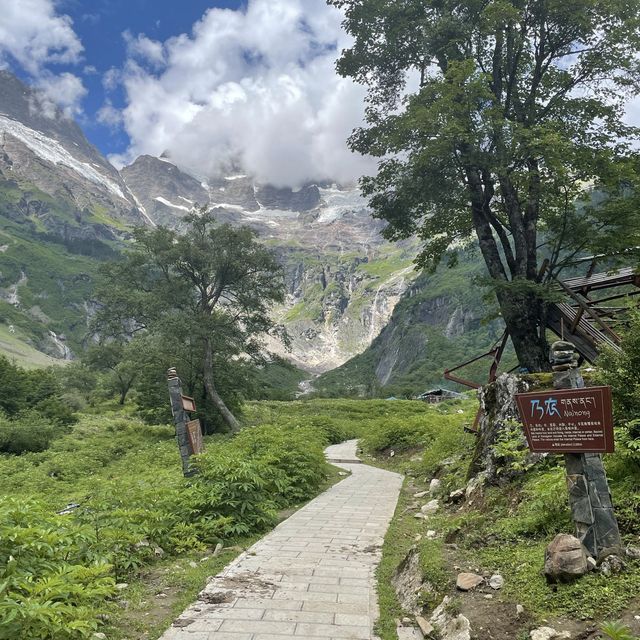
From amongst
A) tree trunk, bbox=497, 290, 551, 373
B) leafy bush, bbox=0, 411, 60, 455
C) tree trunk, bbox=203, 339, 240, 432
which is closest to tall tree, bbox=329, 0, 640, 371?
tree trunk, bbox=497, 290, 551, 373

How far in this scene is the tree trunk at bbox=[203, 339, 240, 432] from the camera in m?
29.6

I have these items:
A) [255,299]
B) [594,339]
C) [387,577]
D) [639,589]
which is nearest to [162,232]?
[255,299]

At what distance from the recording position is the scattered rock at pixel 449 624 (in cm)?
451

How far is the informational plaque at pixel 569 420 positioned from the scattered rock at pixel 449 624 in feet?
6.49

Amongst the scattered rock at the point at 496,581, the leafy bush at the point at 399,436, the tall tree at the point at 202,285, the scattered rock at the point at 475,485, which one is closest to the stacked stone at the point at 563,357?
the scattered rock at the point at 496,581

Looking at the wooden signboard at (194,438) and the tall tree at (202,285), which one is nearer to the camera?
the wooden signboard at (194,438)

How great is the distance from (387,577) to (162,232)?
31.0m

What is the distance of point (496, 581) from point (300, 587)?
2.50m

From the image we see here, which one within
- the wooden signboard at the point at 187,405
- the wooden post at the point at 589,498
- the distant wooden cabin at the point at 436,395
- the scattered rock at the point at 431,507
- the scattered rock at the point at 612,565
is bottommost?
the distant wooden cabin at the point at 436,395

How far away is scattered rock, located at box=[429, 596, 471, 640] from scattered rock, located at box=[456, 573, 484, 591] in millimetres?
221

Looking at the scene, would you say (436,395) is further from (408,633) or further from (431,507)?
(408,633)

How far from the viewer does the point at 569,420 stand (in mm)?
5188

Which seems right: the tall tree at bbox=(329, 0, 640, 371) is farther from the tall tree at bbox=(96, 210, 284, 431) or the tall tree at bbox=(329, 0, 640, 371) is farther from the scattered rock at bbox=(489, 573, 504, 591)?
the tall tree at bbox=(96, 210, 284, 431)

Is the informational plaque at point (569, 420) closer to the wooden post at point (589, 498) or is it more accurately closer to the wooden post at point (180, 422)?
the wooden post at point (589, 498)
